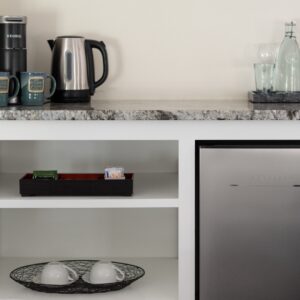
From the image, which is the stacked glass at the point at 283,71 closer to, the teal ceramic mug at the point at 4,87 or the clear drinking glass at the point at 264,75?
the clear drinking glass at the point at 264,75

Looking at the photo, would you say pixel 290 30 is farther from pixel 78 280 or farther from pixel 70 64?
pixel 78 280

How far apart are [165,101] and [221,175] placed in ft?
1.89

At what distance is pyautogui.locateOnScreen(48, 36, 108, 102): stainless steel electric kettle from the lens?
2.75 m

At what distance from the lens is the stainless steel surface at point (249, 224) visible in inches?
94.7

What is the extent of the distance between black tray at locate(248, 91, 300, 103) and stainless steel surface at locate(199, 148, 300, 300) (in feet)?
1.23

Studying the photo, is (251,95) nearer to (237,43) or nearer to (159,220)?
(237,43)

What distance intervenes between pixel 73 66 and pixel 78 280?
2.37 feet

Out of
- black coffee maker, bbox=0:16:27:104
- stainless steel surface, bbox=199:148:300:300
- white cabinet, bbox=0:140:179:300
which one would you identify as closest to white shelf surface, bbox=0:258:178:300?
white cabinet, bbox=0:140:179:300

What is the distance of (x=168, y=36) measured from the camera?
9.59 ft

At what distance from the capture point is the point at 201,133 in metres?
2.43

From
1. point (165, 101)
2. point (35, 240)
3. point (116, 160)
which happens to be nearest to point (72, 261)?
point (35, 240)

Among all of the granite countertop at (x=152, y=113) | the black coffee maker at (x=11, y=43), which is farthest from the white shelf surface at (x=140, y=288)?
the black coffee maker at (x=11, y=43)

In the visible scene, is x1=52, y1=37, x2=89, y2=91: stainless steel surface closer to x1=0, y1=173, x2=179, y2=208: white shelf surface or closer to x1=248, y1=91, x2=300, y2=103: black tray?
x1=0, y1=173, x2=179, y2=208: white shelf surface

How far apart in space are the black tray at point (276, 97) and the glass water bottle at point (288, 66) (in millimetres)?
100
